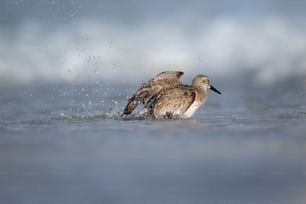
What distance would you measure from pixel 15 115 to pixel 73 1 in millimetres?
5690

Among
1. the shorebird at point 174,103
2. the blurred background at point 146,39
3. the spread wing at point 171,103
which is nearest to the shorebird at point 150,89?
the shorebird at point 174,103

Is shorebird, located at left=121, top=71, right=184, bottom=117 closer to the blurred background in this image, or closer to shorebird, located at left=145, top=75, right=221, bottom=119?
shorebird, located at left=145, top=75, right=221, bottom=119

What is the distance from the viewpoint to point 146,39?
628 inches

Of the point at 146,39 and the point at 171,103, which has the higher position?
the point at 146,39

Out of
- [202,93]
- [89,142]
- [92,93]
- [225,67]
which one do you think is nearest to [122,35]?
[225,67]

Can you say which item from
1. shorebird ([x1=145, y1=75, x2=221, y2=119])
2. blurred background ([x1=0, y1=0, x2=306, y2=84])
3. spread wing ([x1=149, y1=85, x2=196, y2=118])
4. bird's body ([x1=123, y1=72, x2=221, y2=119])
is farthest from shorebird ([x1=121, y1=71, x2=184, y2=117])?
blurred background ([x1=0, y1=0, x2=306, y2=84])

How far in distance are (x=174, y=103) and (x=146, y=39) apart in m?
5.25

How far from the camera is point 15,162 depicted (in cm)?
854

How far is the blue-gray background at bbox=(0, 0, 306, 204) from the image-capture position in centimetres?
764

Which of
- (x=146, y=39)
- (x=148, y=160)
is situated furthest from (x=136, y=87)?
(x=148, y=160)

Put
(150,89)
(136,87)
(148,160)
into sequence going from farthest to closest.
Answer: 1. (136,87)
2. (150,89)
3. (148,160)

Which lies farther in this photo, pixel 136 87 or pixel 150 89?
pixel 136 87

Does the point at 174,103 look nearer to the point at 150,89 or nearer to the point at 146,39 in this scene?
the point at 150,89

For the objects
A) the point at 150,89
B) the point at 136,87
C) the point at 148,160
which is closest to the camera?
the point at 148,160
